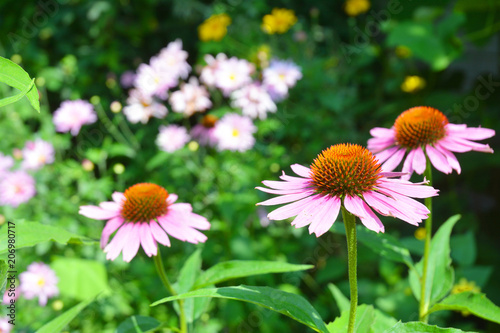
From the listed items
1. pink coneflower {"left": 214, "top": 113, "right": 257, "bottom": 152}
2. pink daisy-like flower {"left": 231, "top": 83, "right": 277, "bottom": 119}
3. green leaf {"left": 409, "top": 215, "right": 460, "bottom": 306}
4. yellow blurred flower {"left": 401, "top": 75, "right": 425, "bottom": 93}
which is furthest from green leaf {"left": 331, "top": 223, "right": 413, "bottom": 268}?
yellow blurred flower {"left": 401, "top": 75, "right": 425, "bottom": 93}

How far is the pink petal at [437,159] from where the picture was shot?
0.76 meters

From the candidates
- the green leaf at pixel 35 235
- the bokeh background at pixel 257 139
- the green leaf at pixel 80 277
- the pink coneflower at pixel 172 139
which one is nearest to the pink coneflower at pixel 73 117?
the bokeh background at pixel 257 139

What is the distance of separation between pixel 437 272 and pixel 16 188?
5.77 ft

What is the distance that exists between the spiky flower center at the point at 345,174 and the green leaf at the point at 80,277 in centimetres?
138

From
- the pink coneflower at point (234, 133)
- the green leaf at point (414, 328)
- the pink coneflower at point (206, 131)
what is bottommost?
the green leaf at point (414, 328)

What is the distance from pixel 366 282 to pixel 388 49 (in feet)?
5.55

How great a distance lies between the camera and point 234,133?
1.76 metres

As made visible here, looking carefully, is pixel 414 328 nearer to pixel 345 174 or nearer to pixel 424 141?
pixel 345 174

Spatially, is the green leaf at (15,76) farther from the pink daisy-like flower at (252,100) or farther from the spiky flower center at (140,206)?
the pink daisy-like flower at (252,100)

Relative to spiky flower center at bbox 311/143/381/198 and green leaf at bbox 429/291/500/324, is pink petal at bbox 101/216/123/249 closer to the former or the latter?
spiky flower center at bbox 311/143/381/198

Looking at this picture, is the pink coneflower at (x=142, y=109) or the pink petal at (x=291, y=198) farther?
the pink coneflower at (x=142, y=109)

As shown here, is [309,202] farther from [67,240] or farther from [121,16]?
[121,16]

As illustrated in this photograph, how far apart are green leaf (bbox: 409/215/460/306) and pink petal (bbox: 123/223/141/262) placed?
50 cm

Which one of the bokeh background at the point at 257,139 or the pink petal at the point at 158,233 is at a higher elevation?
the bokeh background at the point at 257,139
